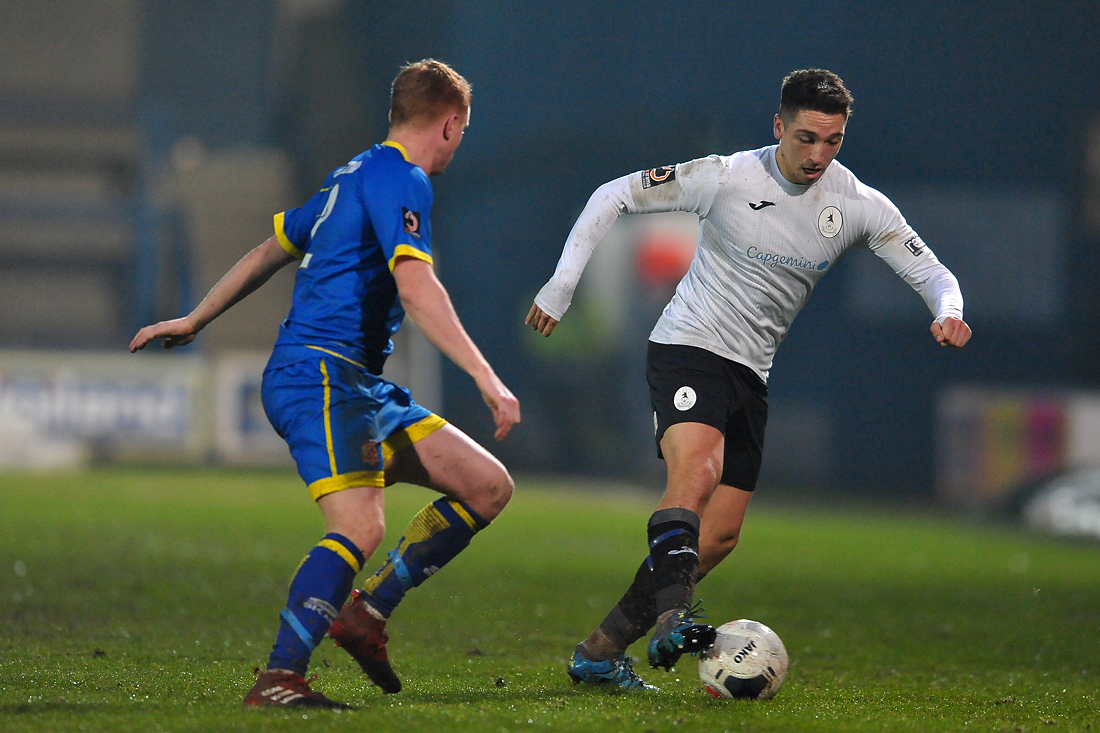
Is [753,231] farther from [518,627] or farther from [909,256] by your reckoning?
[518,627]

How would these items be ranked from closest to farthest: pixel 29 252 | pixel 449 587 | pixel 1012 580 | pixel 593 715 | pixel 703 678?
pixel 593 715
pixel 703 678
pixel 449 587
pixel 1012 580
pixel 29 252

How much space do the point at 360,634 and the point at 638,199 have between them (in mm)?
2007

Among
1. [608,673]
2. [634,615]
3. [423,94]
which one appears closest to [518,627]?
[608,673]

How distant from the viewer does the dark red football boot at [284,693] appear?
4.20 metres

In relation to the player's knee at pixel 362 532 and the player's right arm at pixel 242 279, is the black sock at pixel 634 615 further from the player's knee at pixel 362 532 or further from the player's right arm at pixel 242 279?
the player's right arm at pixel 242 279

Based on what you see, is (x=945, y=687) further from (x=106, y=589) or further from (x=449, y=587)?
(x=106, y=589)

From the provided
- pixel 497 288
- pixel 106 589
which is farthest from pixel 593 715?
pixel 497 288

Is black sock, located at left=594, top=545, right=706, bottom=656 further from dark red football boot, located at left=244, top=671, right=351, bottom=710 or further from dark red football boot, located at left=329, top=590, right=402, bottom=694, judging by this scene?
dark red football boot, located at left=244, top=671, right=351, bottom=710

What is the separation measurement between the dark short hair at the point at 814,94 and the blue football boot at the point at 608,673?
7.46ft

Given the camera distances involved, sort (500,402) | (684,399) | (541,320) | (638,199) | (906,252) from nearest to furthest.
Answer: (500,402)
(541,320)
(684,399)
(638,199)
(906,252)

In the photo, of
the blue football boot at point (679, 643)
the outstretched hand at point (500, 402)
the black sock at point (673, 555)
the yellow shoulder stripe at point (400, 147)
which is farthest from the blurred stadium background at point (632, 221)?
the outstretched hand at point (500, 402)

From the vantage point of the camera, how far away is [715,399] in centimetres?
508

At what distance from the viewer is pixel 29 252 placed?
44.4 metres

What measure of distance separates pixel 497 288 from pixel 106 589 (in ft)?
110
